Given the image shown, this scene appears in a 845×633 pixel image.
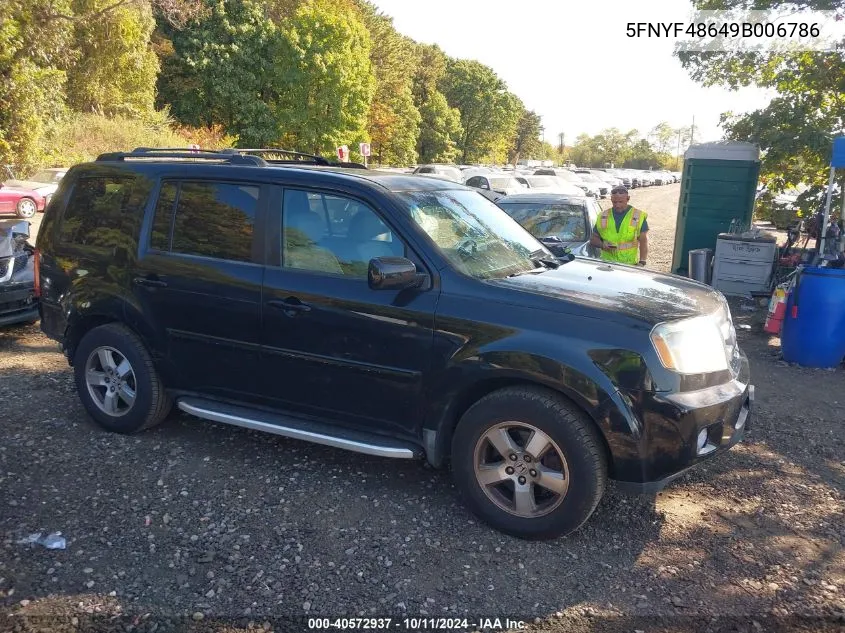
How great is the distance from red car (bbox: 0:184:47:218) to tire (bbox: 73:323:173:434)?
1639 cm

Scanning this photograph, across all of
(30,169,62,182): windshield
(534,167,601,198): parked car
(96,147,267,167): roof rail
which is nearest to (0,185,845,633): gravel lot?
(96,147,267,167): roof rail

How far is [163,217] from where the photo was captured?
4465 mm

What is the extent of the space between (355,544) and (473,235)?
6.21 ft

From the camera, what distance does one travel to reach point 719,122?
12664 millimetres

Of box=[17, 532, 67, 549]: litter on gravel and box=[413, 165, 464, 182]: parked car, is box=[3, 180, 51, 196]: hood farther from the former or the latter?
box=[17, 532, 67, 549]: litter on gravel

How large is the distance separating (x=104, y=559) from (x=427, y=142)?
190 feet

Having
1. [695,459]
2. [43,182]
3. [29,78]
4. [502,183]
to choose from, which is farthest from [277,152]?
[43,182]

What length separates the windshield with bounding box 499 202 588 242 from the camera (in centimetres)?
798

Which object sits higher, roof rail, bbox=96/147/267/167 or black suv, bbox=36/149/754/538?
roof rail, bbox=96/147/267/167

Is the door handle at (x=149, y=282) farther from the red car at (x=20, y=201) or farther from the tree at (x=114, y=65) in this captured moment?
the tree at (x=114, y=65)

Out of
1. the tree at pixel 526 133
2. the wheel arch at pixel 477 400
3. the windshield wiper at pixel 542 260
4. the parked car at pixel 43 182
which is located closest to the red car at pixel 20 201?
the parked car at pixel 43 182

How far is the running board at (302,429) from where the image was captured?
12.3ft

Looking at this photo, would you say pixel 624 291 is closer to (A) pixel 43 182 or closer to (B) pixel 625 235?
(B) pixel 625 235

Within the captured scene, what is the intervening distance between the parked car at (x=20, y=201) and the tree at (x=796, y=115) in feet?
56.7
